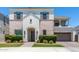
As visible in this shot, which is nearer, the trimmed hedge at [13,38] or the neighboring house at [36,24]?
the trimmed hedge at [13,38]

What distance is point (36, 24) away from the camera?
23.3 metres

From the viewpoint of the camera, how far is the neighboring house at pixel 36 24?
21.9 m

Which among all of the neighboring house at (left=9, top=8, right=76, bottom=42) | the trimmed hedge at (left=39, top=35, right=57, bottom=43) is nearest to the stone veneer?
the neighboring house at (left=9, top=8, right=76, bottom=42)

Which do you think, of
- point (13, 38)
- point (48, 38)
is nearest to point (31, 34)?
point (48, 38)

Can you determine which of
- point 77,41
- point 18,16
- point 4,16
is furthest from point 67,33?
point 4,16

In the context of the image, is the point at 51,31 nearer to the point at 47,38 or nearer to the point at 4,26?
the point at 47,38

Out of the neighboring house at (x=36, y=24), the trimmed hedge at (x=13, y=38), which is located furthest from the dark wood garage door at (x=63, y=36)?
the trimmed hedge at (x=13, y=38)

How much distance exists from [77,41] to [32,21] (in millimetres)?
5383

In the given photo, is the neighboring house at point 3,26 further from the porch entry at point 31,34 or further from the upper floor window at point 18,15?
the porch entry at point 31,34

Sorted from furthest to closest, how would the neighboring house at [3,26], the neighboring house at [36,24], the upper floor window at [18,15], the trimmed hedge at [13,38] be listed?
the upper floor window at [18,15]
the neighboring house at [36,24]
the trimmed hedge at [13,38]
the neighboring house at [3,26]

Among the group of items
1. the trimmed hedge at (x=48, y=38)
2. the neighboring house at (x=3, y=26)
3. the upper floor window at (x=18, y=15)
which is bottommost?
the trimmed hedge at (x=48, y=38)

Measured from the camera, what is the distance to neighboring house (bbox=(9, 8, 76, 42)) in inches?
863

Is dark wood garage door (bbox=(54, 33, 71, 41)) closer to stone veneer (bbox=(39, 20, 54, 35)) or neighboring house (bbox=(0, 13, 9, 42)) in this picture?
stone veneer (bbox=(39, 20, 54, 35))

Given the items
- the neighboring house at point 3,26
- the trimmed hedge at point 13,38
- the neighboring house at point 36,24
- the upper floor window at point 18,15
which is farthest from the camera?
the upper floor window at point 18,15
